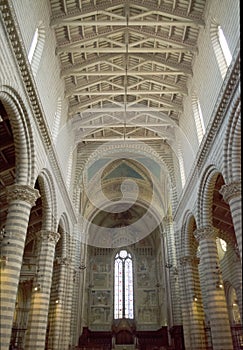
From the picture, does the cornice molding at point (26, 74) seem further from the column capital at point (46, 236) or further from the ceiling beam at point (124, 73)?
the ceiling beam at point (124, 73)

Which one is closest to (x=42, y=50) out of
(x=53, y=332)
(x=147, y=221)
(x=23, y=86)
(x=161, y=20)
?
(x=23, y=86)

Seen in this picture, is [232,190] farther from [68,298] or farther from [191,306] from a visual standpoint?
[68,298]

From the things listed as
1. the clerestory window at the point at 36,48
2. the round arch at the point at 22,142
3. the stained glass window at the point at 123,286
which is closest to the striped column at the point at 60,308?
the round arch at the point at 22,142

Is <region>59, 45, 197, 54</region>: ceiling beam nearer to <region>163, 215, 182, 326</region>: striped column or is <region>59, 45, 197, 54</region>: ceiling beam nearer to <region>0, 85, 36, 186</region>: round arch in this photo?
<region>0, 85, 36, 186</region>: round arch

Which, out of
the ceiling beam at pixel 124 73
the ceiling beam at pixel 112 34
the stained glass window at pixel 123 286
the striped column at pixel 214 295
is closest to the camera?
the striped column at pixel 214 295

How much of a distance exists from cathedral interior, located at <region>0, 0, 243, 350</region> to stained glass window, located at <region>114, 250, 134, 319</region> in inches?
102

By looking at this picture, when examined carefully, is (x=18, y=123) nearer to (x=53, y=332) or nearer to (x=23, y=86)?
(x=23, y=86)

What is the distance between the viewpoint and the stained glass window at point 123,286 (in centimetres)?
3516

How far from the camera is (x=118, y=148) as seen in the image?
26.7 meters

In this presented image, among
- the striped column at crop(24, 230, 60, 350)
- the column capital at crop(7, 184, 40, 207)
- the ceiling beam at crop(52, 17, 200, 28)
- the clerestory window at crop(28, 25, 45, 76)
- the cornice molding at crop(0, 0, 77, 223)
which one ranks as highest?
the ceiling beam at crop(52, 17, 200, 28)

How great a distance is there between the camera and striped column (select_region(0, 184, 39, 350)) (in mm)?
11047

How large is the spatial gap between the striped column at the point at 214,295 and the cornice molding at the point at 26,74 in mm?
8596

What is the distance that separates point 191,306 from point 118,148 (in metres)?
13.2

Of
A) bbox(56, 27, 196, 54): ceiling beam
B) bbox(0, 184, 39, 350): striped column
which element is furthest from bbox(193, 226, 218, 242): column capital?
bbox(56, 27, 196, 54): ceiling beam
